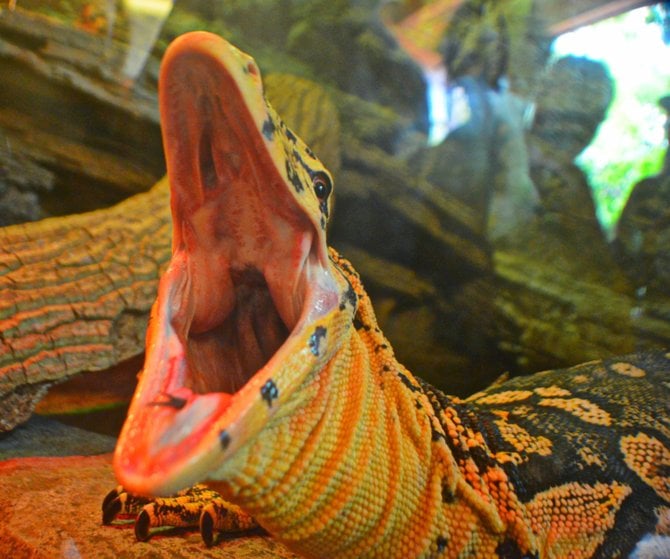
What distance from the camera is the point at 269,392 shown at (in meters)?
1.16

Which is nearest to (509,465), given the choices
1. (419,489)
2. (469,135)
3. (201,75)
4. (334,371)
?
(419,489)

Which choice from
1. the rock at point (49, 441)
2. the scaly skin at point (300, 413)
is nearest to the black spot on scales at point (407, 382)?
the scaly skin at point (300, 413)

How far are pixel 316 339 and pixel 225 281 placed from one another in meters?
0.42

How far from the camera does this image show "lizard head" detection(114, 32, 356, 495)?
1077mm

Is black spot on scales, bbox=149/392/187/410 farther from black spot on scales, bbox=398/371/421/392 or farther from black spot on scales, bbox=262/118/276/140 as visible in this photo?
black spot on scales, bbox=398/371/421/392

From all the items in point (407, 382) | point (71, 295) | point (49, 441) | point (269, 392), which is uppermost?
point (269, 392)

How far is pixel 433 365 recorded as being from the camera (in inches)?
119

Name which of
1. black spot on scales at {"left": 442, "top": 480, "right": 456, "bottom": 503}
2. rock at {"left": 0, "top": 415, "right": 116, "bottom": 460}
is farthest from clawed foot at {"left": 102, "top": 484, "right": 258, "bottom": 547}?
black spot on scales at {"left": 442, "top": 480, "right": 456, "bottom": 503}

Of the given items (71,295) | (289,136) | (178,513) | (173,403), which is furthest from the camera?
(71,295)

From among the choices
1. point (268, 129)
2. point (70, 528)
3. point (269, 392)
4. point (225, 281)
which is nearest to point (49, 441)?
point (70, 528)

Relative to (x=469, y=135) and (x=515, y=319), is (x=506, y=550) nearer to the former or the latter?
(x=515, y=319)

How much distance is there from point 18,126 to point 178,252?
206cm

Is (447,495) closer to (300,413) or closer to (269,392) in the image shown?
(300,413)

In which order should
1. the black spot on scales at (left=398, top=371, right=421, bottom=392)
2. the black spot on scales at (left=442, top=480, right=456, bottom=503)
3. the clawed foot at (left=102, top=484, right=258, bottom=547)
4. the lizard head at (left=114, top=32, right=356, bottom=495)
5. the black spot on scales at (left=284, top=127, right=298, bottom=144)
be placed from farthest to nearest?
the clawed foot at (left=102, top=484, right=258, bottom=547) < the black spot on scales at (left=398, top=371, right=421, bottom=392) < the black spot on scales at (left=442, top=480, right=456, bottom=503) < the black spot on scales at (left=284, top=127, right=298, bottom=144) < the lizard head at (left=114, top=32, right=356, bottom=495)
